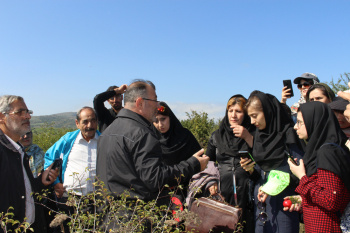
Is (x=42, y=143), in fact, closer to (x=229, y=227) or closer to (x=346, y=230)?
(x=229, y=227)

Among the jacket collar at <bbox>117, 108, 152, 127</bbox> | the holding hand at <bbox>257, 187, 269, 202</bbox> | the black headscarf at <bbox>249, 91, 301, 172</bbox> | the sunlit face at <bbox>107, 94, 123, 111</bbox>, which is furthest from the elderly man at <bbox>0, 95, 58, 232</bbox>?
the black headscarf at <bbox>249, 91, 301, 172</bbox>

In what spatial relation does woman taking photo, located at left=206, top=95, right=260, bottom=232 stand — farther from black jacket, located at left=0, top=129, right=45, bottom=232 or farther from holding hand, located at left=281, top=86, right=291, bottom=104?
black jacket, located at left=0, top=129, right=45, bottom=232

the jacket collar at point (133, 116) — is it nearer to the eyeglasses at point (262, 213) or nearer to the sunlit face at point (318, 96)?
the eyeglasses at point (262, 213)

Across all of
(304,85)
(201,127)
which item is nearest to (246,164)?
(304,85)

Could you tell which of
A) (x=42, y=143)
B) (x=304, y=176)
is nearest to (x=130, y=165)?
(x=304, y=176)

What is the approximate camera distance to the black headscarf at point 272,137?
331cm

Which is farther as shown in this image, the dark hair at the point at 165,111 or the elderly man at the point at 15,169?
the dark hair at the point at 165,111

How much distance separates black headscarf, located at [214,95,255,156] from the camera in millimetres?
3814

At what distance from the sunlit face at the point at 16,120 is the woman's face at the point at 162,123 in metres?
1.64

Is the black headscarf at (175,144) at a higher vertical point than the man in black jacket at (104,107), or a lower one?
lower

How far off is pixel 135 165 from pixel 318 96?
2716 millimetres

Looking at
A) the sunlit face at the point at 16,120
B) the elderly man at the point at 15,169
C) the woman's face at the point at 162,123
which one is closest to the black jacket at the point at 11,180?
the elderly man at the point at 15,169

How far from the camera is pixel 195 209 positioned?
3.32 m

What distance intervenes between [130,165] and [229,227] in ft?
4.33
